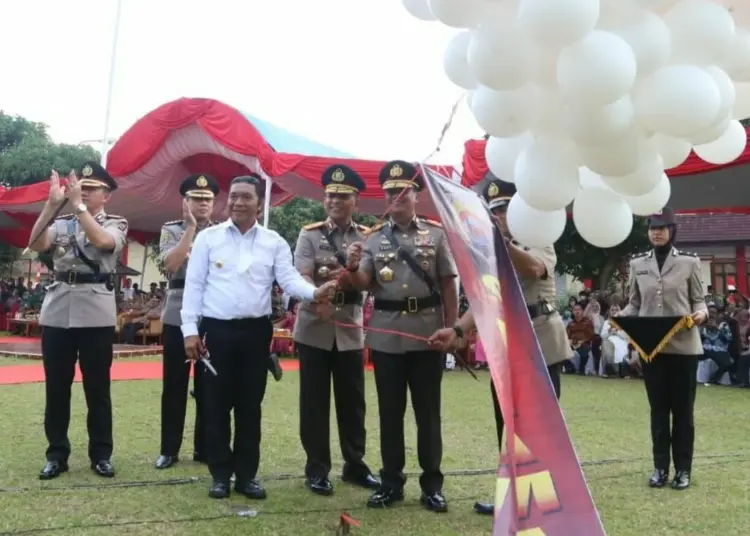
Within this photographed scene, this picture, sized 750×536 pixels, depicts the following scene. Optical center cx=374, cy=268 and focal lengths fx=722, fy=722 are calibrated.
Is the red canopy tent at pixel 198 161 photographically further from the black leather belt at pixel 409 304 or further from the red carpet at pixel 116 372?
the black leather belt at pixel 409 304

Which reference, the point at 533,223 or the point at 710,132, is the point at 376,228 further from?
the point at 710,132

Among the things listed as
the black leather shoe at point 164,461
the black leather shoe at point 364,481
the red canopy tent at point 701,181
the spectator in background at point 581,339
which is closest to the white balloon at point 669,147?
the black leather shoe at point 364,481

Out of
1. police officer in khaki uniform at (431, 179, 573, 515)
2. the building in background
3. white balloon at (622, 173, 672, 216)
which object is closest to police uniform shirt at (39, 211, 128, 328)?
police officer in khaki uniform at (431, 179, 573, 515)

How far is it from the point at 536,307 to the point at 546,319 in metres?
0.08

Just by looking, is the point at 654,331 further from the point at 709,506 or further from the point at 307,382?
the point at 307,382

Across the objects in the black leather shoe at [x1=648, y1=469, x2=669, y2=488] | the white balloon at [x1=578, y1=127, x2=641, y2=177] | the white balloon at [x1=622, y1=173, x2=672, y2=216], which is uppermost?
the white balloon at [x1=578, y1=127, x2=641, y2=177]

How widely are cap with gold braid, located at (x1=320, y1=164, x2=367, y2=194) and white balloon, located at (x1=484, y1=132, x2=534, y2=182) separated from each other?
1.39 meters

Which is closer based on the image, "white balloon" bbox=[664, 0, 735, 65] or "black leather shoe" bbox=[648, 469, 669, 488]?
"white balloon" bbox=[664, 0, 735, 65]

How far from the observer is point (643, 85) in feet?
7.60

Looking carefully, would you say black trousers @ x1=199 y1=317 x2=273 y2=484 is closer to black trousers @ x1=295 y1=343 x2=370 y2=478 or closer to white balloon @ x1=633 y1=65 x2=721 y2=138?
black trousers @ x1=295 y1=343 x2=370 y2=478

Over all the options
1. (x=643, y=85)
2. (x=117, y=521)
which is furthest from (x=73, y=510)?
(x=643, y=85)

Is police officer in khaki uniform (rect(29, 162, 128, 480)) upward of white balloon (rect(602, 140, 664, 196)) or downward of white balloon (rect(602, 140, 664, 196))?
downward

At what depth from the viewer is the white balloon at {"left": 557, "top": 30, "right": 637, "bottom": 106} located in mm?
2088

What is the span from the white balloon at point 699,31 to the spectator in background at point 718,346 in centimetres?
845
